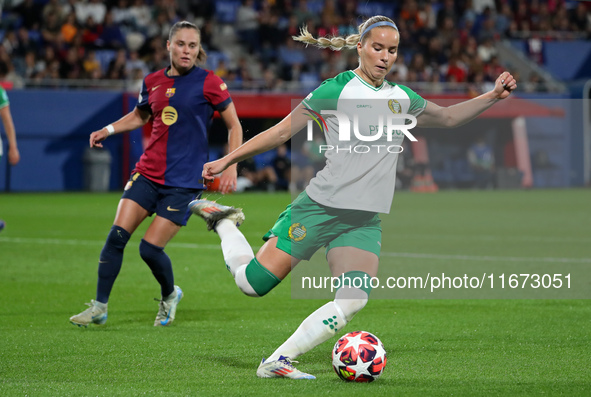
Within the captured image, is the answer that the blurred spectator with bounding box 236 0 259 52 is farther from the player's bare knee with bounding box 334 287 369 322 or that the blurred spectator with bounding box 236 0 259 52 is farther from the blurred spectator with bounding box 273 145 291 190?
the player's bare knee with bounding box 334 287 369 322

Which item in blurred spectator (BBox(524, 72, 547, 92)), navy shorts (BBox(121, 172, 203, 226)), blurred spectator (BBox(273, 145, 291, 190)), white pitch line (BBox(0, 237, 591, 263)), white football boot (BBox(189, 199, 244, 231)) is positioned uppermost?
white football boot (BBox(189, 199, 244, 231))

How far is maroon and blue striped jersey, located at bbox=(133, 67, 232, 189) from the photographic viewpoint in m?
6.99

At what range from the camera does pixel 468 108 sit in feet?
17.6

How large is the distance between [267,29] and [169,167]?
2281cm

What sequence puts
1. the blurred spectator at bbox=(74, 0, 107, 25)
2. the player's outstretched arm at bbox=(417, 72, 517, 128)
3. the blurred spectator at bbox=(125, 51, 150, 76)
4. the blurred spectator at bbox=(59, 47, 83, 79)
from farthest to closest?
the blurred spectator at bbox=(74, 0, 107, 25), the blurred spectator at bbox=(125, 51, 150, 76), the blurred spectator at bbox=(59, 47, 83, 79), the player's outstretched arm at bbox=(417, 72, 517, 128)

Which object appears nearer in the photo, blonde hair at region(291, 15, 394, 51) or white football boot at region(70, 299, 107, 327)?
blonde hair at region(291, 15, 394, 51)

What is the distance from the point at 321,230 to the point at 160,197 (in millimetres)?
2321

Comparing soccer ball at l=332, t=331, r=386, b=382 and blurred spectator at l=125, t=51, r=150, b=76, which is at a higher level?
blurred spectator at l=125, t=51, r=150, b=76

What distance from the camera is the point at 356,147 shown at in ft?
16.5

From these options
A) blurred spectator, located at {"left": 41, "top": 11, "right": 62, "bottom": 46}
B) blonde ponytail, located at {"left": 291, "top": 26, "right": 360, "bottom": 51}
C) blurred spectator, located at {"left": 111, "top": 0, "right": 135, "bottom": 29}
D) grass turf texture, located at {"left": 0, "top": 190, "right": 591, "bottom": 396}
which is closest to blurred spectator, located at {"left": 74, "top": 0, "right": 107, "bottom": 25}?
blurred spectator, located at {"left": 111, "top": 0, "right": 135, "bottom": 29}

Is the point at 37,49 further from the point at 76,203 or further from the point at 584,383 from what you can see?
the point at 584,383

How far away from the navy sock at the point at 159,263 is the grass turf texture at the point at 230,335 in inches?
13.0

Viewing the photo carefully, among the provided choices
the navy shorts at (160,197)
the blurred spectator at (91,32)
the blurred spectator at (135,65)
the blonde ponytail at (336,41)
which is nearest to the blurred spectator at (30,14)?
the blurred spectator at (91,32)

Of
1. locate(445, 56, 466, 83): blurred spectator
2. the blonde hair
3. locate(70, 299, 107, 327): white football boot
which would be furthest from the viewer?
locate(445, 56, 466, 83): blurred spectator
